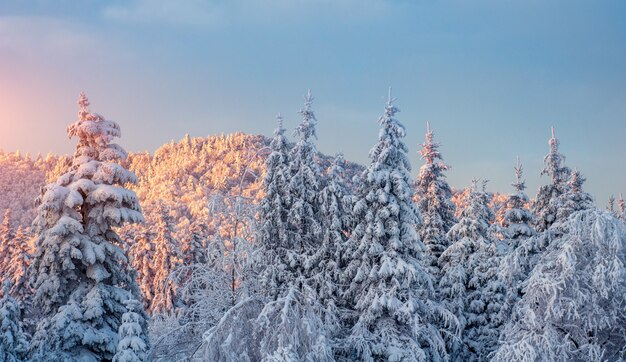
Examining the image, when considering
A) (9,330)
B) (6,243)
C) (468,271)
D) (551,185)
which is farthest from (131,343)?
(6,243)

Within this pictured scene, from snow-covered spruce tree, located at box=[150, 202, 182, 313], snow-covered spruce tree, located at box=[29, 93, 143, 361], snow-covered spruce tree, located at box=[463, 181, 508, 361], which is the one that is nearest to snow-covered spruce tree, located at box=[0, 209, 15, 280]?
snow-covered spruce tree, located at box=[150, 202, 182, 313]

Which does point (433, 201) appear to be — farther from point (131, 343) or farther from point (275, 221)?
point (131, 343)

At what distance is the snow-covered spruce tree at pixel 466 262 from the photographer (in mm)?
30047

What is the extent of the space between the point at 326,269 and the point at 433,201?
9.94 meters

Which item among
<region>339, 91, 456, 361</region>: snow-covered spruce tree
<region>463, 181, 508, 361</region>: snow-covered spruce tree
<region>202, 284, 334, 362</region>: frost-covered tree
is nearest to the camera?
<region>202, 284, 334, 362</region>: frost-covered tree

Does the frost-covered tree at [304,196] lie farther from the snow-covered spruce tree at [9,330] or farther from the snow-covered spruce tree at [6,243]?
the snow-covered spruce tree at [6,243]

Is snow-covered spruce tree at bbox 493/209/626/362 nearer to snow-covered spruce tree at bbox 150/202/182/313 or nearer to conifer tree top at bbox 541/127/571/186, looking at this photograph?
conifer tree top at bbox 541/127/571/186

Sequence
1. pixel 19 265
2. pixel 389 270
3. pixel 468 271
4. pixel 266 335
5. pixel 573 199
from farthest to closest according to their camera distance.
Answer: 1. pixel 19 265
2. pixel 573 199
3. pixel 468 271
4. pixel 389 270
5. pixel 266 335

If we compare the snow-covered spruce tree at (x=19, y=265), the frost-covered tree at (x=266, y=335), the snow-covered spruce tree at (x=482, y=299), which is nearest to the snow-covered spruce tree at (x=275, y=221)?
the snow-covered spruce tree at (x=482, y=299)

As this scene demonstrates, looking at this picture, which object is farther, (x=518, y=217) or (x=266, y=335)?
(x=518, y=217)

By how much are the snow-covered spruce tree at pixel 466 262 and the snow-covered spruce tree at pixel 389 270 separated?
181 inches

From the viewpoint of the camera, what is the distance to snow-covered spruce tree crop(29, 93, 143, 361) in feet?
68.0

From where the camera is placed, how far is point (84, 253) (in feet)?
70.4

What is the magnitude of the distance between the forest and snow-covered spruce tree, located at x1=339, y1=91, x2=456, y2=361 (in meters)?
0.07
